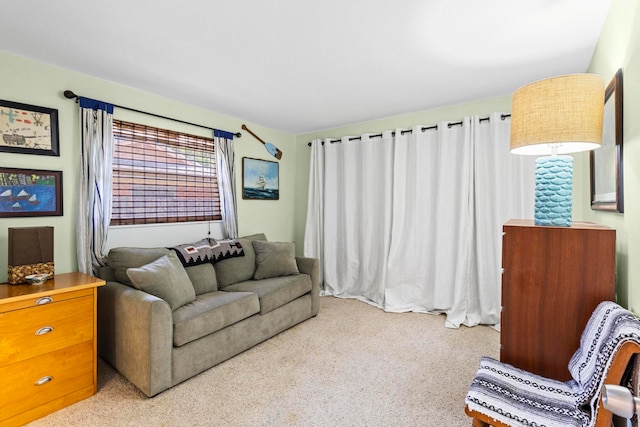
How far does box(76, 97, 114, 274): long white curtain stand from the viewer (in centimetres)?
248

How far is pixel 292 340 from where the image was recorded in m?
2.84

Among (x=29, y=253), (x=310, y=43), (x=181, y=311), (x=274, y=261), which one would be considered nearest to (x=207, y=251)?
(x=274, y=261)

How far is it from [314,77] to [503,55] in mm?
1429

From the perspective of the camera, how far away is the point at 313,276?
3.42m

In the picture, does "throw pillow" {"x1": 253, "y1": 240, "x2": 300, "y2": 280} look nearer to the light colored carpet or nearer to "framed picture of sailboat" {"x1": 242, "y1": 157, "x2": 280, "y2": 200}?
the light colored carpet

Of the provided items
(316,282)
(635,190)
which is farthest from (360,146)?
(635,190)

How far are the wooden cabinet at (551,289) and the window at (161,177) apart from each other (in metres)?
2.94

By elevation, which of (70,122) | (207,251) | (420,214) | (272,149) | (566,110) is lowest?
(207,251)

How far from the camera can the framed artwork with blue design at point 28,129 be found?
85.4 inches

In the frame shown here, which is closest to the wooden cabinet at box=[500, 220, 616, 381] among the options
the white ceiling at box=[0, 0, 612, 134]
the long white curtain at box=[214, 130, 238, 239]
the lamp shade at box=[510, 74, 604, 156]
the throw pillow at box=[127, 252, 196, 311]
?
the lamp shade at box=[510, 74, 604, 156]

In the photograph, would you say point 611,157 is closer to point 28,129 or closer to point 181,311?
point 181,311

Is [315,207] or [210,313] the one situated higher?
[315,207]

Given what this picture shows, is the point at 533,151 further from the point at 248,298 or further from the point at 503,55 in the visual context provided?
the point at 248,298

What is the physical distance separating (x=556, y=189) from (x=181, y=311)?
2.46 m
